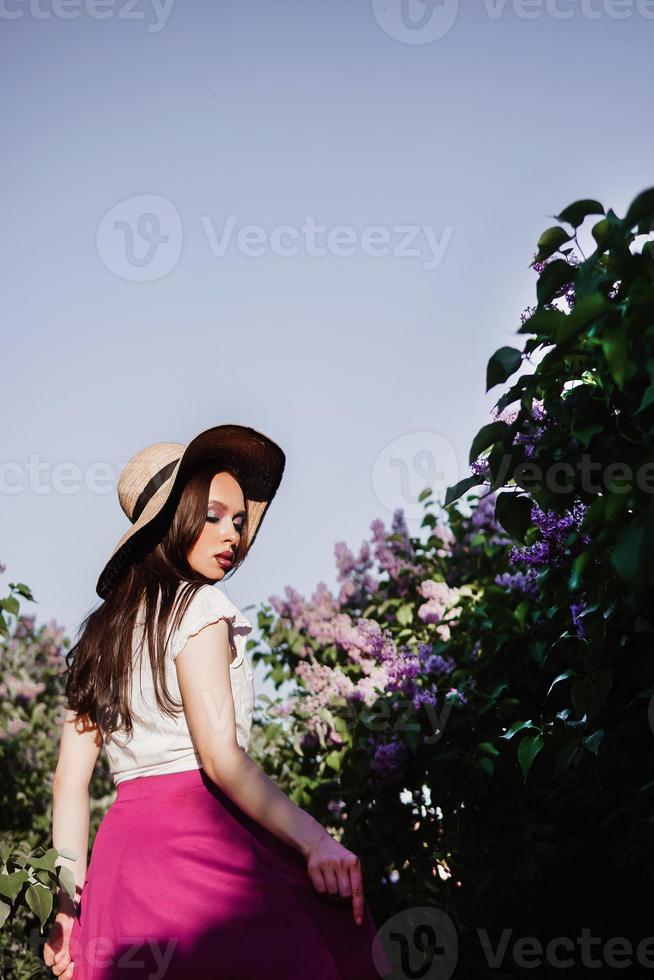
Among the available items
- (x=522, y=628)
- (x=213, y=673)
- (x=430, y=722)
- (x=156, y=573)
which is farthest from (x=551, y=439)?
(x=430, y=722)

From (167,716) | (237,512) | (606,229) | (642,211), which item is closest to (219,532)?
(237,512)

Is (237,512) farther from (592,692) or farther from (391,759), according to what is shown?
(391,759)

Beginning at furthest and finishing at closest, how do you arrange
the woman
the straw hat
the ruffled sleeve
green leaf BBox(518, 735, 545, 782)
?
1. the straw hat
2. green leaf BBox(518, 735, 545, 782)
3. the ruffled sleeve
4. the woman

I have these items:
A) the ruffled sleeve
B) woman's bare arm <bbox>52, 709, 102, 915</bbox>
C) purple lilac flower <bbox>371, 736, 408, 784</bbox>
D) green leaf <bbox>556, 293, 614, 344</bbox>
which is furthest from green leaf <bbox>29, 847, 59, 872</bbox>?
purple lilac flower <bbox>371, 736, 408, 784</bbox>

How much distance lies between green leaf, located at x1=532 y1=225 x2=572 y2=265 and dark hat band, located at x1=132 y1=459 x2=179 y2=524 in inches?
37.5

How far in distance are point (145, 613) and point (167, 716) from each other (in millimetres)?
228

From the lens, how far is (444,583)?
407 cm

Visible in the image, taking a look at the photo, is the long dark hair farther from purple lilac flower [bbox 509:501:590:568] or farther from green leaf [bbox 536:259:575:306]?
green leaf [bbox 536:259:575:306]

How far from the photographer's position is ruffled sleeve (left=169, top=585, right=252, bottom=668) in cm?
188

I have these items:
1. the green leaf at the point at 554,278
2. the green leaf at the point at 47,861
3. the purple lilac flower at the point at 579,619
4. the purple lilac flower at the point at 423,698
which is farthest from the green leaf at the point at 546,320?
the purple lilac flower at the point at 423,698

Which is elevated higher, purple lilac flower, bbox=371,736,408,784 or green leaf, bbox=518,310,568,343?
green leaf, bbox=518,310,568,343

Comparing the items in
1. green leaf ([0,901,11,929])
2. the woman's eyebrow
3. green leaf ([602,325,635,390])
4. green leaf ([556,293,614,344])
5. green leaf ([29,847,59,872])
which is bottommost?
green leaf ([0,901,11,929])

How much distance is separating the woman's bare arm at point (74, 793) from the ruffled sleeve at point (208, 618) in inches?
13.3

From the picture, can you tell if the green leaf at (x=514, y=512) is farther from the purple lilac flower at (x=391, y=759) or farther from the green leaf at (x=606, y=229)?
the purple lilac flower at (x=391, y=759)
